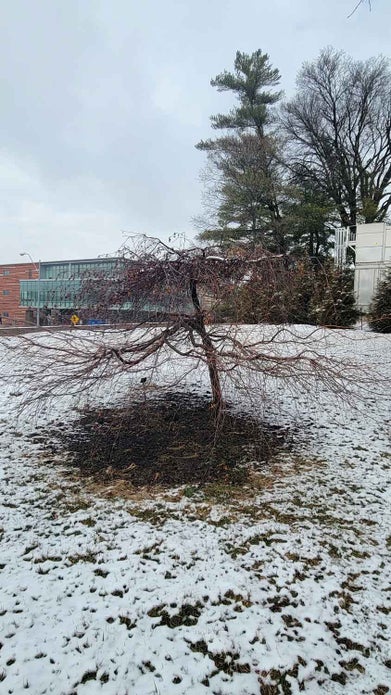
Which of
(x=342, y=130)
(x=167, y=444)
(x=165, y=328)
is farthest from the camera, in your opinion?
(x=342, y=130)

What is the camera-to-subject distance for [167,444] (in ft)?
11.9

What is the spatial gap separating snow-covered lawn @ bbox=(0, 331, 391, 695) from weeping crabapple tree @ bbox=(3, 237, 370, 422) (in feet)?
2.68

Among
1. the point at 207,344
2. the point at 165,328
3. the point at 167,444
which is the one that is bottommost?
the point at 167,444

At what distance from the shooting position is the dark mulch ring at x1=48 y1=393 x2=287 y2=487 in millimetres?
3166

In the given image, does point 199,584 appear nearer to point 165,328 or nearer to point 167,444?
point 167,444

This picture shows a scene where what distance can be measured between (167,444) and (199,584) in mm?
1670

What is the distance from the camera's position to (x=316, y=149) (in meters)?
23.2

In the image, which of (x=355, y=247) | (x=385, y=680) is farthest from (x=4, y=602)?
(x=355, y=247)

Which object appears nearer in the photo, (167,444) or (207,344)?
(207,344)

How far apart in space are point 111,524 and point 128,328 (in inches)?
65.1

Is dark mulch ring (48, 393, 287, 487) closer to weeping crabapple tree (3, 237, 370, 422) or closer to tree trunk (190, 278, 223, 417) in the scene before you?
tree trunk (190, 278, 223, 417)

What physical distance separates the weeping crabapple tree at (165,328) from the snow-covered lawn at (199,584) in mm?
816

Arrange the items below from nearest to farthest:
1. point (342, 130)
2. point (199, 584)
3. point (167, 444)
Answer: point (199, 584), point (167, 444), point (342, 130)

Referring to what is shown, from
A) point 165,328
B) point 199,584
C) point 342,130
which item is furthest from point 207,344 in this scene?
point 342,130
